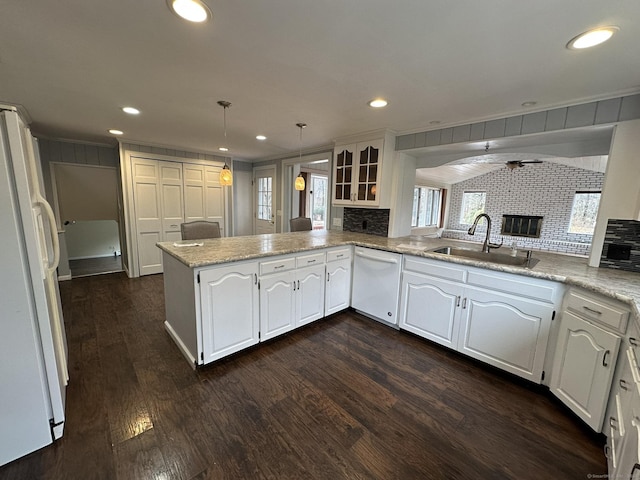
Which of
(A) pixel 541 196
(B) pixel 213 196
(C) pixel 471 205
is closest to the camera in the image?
(B) pixel 213 196

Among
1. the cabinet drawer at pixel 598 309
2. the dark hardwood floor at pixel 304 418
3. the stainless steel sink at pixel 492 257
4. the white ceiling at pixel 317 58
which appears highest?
the white ceiling at pixel 317 58

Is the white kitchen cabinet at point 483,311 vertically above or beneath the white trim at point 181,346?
above

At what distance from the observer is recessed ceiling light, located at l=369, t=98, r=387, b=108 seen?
2.10 meters

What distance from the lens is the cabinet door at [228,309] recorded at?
1.89 metres

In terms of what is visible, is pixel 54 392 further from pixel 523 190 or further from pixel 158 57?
pixel 523 190

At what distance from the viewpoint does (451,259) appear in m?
2.17

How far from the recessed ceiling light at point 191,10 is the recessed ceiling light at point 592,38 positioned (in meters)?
1.74

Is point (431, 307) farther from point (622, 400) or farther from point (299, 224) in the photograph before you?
point (299, 224)

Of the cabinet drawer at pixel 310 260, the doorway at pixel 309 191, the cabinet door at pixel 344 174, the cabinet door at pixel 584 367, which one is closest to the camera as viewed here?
the cabinet door at pixel 584 367

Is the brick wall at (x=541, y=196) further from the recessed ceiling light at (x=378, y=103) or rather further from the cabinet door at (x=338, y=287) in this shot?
the recessed ceiling light at (x=378, y=103)

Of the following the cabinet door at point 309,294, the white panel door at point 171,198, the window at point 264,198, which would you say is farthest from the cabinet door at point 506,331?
the white panel door at point 171,198

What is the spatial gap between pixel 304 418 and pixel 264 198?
4.51 m

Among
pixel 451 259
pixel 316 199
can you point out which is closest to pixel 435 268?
pixel 451 259

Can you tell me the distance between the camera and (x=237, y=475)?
48.7 inches
